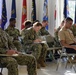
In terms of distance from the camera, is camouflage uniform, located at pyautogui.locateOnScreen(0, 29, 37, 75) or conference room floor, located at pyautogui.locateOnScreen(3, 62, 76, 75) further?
conference room floor, located at pyautogui.locateOnScreen(3, 62, 76, 75)

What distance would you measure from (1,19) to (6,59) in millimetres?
3401

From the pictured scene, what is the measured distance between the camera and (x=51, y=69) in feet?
17.9

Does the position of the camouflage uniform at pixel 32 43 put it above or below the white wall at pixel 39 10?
below

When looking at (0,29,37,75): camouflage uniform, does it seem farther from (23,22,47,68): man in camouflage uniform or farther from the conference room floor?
(23,22,47,68): man in camouflage uniform

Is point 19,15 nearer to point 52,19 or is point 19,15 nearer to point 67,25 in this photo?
point 52,19

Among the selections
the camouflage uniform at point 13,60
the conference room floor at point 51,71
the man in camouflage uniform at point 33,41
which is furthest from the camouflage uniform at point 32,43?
the camouflage uniform at point 13,60

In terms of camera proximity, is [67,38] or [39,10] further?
[39,10]

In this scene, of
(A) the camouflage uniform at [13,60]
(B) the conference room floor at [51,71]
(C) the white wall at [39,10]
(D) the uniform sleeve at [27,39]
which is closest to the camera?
(A) the camouflage uniform at [13,60]

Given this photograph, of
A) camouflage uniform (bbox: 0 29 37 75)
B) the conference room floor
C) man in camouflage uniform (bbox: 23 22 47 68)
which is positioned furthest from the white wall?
camouflage uniform (bbox: 0 29 37 75)

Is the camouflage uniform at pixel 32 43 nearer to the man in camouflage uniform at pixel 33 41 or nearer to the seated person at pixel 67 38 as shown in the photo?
the man in camouflage uniform at pixel 33 41

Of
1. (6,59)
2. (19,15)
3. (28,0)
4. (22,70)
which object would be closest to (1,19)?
(19,15)

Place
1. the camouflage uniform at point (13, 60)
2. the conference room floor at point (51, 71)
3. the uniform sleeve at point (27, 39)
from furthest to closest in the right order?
the uniform sleeve at point (27, 39), the conference room floor at point (51, 71), the camouflage uniform at point (13, 60)

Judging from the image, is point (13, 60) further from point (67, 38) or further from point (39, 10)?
point (39, 10)

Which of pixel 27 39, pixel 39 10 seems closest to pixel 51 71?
pixel 27 39
